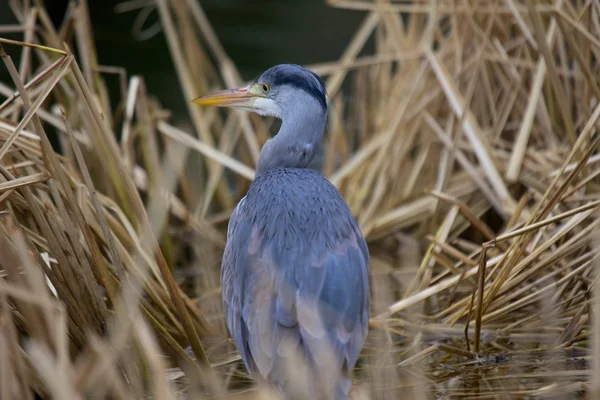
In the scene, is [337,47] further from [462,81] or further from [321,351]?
[321,351]

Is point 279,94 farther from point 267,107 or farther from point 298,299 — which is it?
point 298,299

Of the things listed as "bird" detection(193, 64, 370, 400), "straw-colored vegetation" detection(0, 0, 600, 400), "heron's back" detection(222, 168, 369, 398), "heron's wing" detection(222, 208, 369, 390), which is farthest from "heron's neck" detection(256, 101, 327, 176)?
"heron's wing" detection(222, 208, 369, 390)

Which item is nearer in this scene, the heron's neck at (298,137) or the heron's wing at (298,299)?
the heron's wing at (298,299)

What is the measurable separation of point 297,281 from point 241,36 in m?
7.31

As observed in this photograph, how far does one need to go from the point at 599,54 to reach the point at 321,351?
2166mm

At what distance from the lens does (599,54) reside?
3961mm

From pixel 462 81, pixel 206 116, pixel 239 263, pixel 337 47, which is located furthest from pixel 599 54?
pixel 337 47

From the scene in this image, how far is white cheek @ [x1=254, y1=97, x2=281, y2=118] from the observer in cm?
372

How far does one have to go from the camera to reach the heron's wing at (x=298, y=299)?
9.05 feet

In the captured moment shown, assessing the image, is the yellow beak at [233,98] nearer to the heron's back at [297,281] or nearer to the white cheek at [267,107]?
the white cheek at [267,107]

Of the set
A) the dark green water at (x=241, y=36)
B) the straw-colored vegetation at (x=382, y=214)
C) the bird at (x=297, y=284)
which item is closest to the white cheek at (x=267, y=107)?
the bird at (x=297, y=284)

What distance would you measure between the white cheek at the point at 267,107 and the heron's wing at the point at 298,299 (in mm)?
751

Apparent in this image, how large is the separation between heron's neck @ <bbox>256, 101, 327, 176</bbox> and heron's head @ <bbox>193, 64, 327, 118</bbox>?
3 cm

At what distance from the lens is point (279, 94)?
3.71 meters
